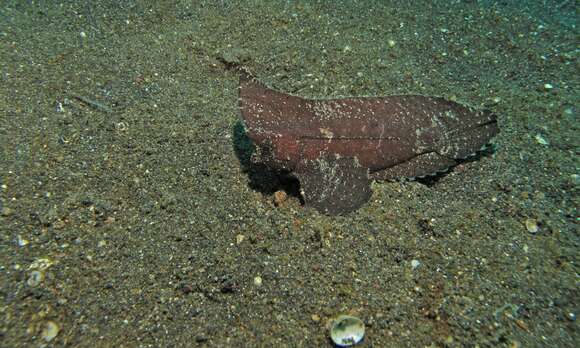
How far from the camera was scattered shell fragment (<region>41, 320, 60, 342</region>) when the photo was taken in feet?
7.13

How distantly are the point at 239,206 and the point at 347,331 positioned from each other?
138 cm

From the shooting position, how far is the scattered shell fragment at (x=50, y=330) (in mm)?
2172

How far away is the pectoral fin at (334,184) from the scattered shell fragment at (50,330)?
2026mm

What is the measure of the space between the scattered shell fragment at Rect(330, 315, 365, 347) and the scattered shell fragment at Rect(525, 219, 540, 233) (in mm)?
1816

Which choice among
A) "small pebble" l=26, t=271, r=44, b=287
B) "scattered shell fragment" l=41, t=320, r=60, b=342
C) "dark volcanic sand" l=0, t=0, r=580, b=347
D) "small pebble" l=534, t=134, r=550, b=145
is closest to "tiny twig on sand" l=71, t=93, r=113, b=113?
"dark volcanic sand" l=0, t=0, r=580, b=347

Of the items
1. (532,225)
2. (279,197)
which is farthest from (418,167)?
(279,197)

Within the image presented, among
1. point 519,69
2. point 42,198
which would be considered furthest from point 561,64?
point 42,198

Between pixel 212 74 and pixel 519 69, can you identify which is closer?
pixel 212 74

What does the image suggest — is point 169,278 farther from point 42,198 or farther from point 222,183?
point 42,198

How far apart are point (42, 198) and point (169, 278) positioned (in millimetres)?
1423

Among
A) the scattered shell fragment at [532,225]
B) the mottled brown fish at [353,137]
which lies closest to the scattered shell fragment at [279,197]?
the mottled brown fish at [353,137]

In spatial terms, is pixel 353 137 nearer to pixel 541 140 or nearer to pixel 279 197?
pixel 279 197

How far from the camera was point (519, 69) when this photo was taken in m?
4.66

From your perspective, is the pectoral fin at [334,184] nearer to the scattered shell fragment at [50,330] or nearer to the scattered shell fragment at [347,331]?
the scattered shell fragment at [347,331]
